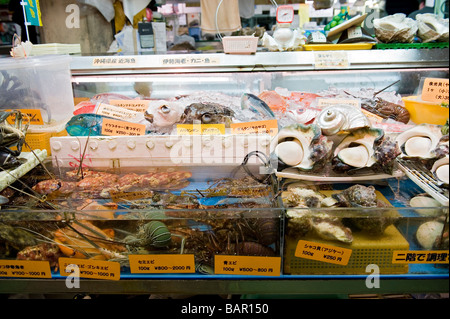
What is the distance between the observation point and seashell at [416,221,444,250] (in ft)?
3.95

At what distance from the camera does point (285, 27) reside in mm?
2148

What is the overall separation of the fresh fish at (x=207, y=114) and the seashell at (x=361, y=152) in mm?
591

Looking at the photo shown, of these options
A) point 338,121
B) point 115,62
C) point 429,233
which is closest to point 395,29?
point 338,121

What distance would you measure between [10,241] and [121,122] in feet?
2.34

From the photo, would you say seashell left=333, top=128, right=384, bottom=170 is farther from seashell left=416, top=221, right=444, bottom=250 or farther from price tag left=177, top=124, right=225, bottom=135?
price tag left=177, top=124, right=225, bottom=135

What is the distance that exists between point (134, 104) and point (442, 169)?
1529mm

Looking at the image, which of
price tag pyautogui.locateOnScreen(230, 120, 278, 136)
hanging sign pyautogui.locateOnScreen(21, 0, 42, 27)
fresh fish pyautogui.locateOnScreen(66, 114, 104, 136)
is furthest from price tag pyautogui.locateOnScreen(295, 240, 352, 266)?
hanging sign pyautogui.locateOnScreen(21, 0, 42, 27)

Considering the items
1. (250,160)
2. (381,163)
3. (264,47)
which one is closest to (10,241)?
(250,160)

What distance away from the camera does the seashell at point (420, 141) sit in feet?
4.70

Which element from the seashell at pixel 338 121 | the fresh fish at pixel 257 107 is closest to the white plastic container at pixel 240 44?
the fresh fish at pixel 257 107

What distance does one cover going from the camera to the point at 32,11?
2.04 meters

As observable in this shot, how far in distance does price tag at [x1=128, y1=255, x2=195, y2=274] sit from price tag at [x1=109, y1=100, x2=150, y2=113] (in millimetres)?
932

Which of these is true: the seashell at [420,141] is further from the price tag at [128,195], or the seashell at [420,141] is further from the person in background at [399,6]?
the person in background at [399,6]

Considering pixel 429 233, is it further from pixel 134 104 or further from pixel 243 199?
pixel 134 104
